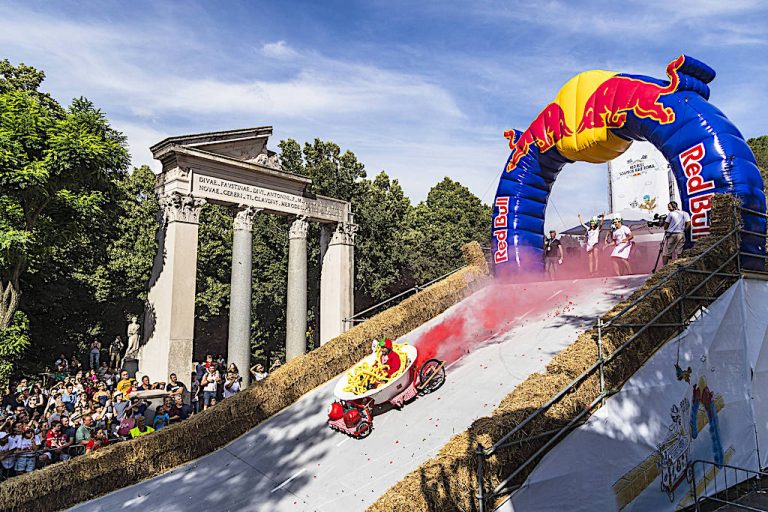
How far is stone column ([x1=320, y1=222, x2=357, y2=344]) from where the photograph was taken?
79.2 feet

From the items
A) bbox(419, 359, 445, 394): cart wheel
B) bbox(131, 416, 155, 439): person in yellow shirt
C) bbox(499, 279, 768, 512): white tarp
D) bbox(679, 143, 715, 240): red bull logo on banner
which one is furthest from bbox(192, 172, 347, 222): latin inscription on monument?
bbox(499, 279, 768, 512): white tarp

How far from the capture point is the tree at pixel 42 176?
13367mm

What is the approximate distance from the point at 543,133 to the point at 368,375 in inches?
363

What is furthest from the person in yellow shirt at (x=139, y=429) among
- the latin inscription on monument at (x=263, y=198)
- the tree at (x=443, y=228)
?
the tree at (x=443, y=228)

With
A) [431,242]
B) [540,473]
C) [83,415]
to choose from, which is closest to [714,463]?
[540,473]

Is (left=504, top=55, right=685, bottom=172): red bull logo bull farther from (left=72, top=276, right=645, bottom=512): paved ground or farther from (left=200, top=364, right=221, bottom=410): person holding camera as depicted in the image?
(left=200, top=364, right=221, bottom=410): person holding camera

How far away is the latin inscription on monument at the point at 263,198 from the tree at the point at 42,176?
331 centimetres

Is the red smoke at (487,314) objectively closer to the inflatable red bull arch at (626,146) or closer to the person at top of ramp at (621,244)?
→ the person at top of ramp at (621,244)

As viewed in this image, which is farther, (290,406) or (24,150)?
(24,150)

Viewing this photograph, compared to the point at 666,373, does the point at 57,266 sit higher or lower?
higher

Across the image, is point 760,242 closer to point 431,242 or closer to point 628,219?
point 628,219

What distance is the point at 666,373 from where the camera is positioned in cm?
870

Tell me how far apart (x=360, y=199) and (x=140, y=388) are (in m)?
21.9

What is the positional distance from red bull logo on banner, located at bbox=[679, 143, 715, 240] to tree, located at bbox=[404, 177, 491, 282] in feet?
79.2
